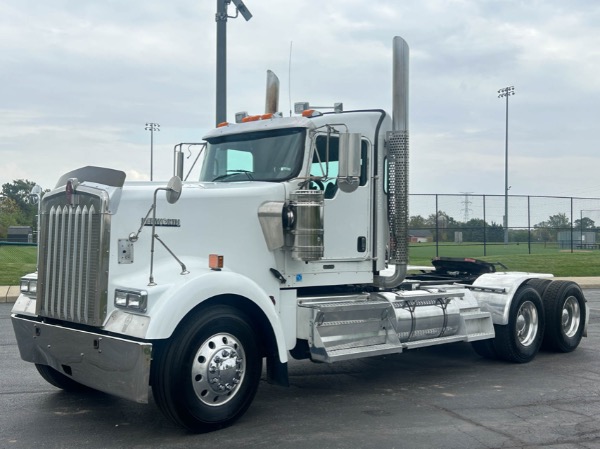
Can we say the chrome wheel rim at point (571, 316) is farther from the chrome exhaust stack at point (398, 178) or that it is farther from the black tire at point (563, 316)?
the chrome exhaust stack at point (398, 178)

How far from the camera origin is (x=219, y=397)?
6012 mm

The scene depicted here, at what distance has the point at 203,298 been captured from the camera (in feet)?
19.2

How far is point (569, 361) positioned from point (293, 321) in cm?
433

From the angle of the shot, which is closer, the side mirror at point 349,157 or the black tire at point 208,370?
the black tire at point 208,370

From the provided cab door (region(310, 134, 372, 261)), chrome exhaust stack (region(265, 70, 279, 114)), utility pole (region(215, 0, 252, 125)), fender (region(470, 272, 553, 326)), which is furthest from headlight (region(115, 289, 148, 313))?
utility pole (region(215, 0, 252, 125))

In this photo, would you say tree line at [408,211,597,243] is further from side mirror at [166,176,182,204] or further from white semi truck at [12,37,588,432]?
side mirror at [166,176,182,204]

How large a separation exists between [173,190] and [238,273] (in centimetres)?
106

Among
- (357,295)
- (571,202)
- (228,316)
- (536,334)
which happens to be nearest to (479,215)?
(571,202)

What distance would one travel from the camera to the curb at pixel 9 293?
16.1 m

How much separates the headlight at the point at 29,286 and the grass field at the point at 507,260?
12.8 meters

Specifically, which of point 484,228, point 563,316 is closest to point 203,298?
point 563,316

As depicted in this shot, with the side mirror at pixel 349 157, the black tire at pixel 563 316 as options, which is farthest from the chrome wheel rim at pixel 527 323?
the side mirror at pixel 349 157

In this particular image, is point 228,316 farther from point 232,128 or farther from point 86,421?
point 232,128

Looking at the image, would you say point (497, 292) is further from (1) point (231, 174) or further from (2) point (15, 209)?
(2) point (15, 209)
